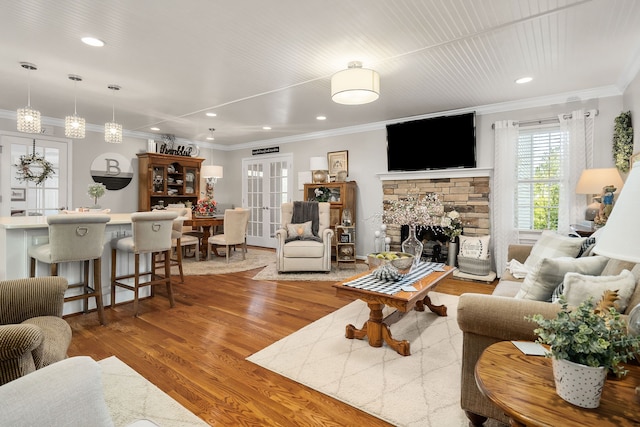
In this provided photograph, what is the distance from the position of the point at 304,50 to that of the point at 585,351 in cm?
293

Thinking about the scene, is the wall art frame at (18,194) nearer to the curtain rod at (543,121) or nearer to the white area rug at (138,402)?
the white area rug at (138,402)

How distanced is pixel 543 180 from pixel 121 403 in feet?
16.8

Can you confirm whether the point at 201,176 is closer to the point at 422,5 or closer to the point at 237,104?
the point at 237,104

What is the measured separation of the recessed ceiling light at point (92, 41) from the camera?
277cm

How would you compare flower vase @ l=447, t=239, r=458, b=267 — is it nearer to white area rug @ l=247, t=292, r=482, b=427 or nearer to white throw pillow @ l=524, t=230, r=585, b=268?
white area rug @ l=247, t=292, r=482, b=427

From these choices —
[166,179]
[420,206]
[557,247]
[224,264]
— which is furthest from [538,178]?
[166,179]

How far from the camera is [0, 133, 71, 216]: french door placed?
16.9 ft

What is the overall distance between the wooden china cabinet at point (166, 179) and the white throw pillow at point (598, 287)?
6688 millimetres

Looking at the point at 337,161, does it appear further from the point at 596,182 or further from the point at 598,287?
the point at 598,287

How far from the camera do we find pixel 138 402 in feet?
6.05

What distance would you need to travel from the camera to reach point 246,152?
7.96 m

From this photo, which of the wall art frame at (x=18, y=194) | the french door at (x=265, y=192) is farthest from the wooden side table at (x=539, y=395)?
the wall art frame at (x=18, y=194)

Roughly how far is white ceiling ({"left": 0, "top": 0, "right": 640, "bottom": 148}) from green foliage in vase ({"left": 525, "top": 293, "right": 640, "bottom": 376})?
2204 mm

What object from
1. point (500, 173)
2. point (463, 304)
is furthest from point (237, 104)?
point (463, 304)
